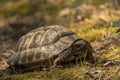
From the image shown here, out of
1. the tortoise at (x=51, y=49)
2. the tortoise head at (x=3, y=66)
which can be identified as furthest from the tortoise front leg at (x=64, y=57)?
the tortoise head at (x=3, y=66)

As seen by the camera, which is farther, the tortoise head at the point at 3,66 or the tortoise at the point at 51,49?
the tortoise head at the point at 3,66

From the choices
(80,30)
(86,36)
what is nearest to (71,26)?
(80,30)

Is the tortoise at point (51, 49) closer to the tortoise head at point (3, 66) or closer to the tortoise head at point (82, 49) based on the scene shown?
the tortoise head at point (82, 49)

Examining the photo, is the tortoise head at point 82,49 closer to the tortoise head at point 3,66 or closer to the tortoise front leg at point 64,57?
the tortoise front leg at point 64,57

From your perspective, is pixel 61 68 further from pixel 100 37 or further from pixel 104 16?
pixel 104 16

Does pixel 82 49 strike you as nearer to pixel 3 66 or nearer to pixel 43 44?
pixel 43 44

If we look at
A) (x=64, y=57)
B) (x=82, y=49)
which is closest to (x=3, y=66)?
(x=64, y=57)

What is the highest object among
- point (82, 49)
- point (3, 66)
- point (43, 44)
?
Result: point (43, 44)

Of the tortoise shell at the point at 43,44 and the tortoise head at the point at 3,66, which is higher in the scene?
the tortoise shell at the point at 43,44
